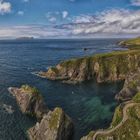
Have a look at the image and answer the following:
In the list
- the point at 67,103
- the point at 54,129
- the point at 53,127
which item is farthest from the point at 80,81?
the point at 54,129

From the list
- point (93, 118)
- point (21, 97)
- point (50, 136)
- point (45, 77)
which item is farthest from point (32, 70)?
point (50, 136)

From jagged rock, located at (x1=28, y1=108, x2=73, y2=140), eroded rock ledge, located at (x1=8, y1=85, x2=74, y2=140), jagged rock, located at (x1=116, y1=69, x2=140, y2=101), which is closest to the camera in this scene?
jagged rock, located at (x1=28, y1=108, x2=73, y2=140)

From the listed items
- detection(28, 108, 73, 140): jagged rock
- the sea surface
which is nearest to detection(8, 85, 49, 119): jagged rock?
the sea surface

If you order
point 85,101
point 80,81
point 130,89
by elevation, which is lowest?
point 85,101

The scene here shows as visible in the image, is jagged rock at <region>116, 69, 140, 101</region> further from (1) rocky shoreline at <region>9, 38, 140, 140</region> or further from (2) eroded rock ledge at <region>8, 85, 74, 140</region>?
(2) eroded rock ledge at <region>8, 85, 74, 140</region>

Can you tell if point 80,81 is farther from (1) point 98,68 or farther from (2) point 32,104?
(2) point 32,104

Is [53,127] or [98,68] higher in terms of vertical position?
[98,68]

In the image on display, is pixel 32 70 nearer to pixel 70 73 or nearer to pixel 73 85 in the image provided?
pixel 70 73
